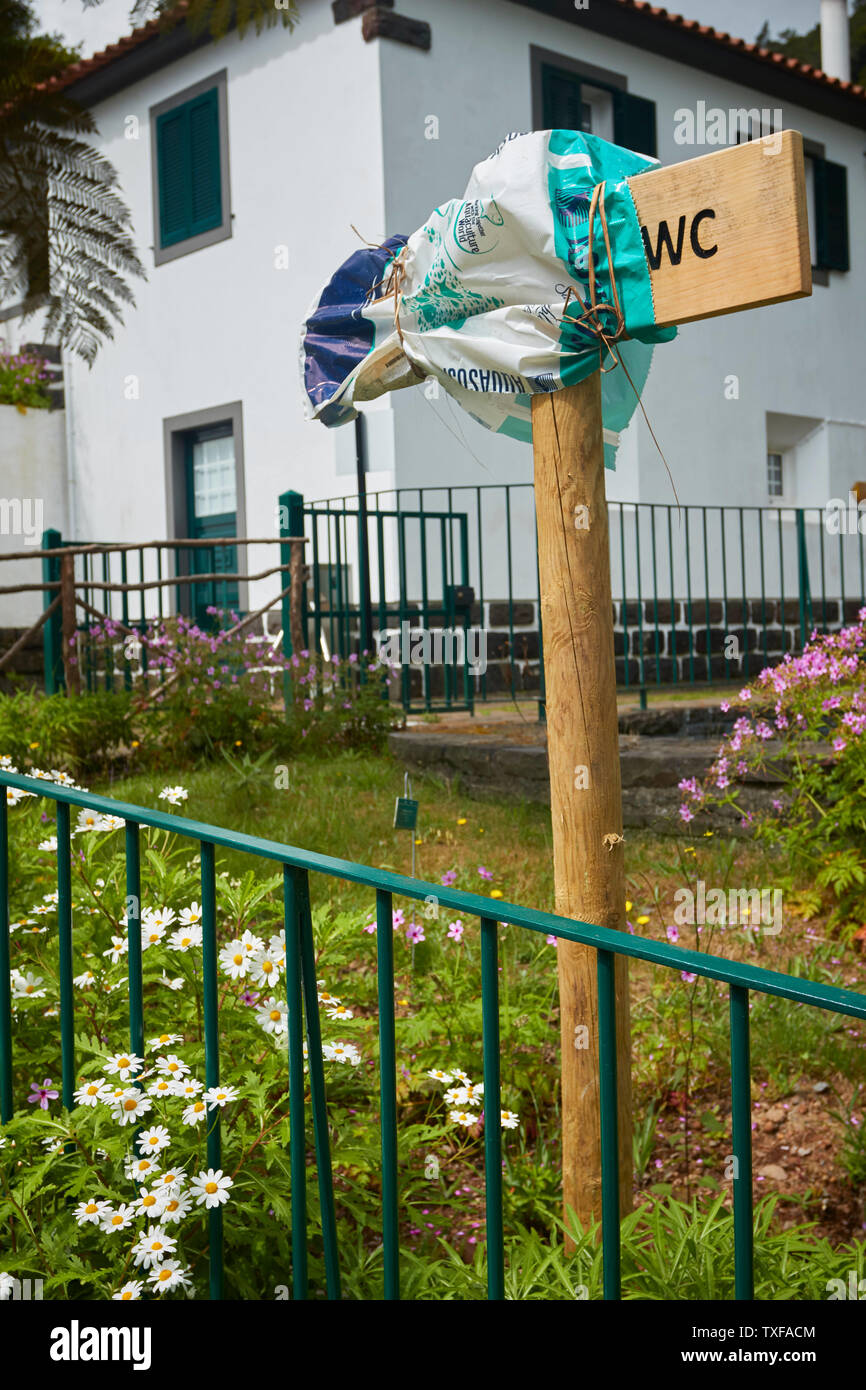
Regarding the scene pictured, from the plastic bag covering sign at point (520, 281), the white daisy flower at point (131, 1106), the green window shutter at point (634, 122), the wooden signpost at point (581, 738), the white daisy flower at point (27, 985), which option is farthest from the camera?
the green window shutter at point (634, 122)

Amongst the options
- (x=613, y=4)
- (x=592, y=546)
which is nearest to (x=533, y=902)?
(x=592, y=546)

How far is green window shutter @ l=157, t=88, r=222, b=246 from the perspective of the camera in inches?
418

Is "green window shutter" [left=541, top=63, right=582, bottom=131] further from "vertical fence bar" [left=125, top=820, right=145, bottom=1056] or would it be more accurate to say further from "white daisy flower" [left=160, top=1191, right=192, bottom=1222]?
"white daisy flower" [left=160, top=1191, right=192, bottom=1222]

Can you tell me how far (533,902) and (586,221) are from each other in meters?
2.54

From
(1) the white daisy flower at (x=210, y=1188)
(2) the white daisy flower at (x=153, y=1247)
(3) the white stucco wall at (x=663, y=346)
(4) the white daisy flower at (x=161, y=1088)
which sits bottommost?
(2) the white daisy flower at (x=153, y=1247)

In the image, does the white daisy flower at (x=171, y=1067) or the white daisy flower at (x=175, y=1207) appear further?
the white daisy flower at (x=171, y=1067)

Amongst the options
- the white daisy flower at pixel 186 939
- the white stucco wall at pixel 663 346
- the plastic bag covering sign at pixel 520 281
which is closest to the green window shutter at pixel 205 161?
the white stucco wall at pixel 663 346

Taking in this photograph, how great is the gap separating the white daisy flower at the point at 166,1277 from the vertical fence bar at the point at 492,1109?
46 cm

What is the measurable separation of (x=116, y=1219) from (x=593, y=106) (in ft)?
36.0

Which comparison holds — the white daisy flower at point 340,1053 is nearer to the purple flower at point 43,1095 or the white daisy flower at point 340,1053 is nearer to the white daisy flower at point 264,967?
the white daisy flower at point 264,967

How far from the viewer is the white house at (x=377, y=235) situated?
30.4 ft

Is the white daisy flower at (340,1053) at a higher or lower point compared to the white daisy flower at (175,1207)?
higher

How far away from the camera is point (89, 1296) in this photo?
1.96 m

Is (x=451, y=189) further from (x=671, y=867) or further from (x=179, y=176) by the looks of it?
(x=671, y=867)
